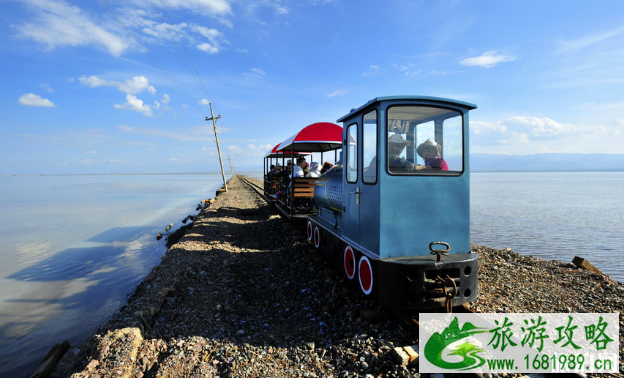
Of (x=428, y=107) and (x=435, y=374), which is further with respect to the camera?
(x=428, y=107)

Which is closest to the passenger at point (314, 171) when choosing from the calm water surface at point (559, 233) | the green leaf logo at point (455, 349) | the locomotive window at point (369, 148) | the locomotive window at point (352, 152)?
the locomotive window at point (352, 152)

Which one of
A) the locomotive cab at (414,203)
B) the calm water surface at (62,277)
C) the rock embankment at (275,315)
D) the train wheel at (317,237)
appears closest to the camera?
the rock embankment at (275,315)

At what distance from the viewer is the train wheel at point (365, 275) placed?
4.09 meters

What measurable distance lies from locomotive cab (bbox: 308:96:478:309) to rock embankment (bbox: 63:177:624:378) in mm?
640

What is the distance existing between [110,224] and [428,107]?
20.7m

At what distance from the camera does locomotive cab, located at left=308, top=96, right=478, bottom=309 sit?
377 cm

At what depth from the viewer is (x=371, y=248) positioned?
4.27m

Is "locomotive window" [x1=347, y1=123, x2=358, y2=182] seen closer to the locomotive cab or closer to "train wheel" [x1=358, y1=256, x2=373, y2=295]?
the locomotive cab

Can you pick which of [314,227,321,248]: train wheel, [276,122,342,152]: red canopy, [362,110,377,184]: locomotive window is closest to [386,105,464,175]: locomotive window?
[362,110,377,184]: locomotive window

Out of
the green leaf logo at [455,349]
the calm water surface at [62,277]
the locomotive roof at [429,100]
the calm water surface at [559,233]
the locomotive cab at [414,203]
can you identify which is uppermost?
the locomotive roof at [429,100]

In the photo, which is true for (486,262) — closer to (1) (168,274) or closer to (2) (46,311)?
(1) (168,274)

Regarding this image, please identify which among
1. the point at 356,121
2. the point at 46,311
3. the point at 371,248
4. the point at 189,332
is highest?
the point at 356,121

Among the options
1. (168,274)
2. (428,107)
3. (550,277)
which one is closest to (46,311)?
(168,274)

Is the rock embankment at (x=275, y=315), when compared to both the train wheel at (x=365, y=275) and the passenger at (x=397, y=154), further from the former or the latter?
the passenger at (x=397, y=154)
